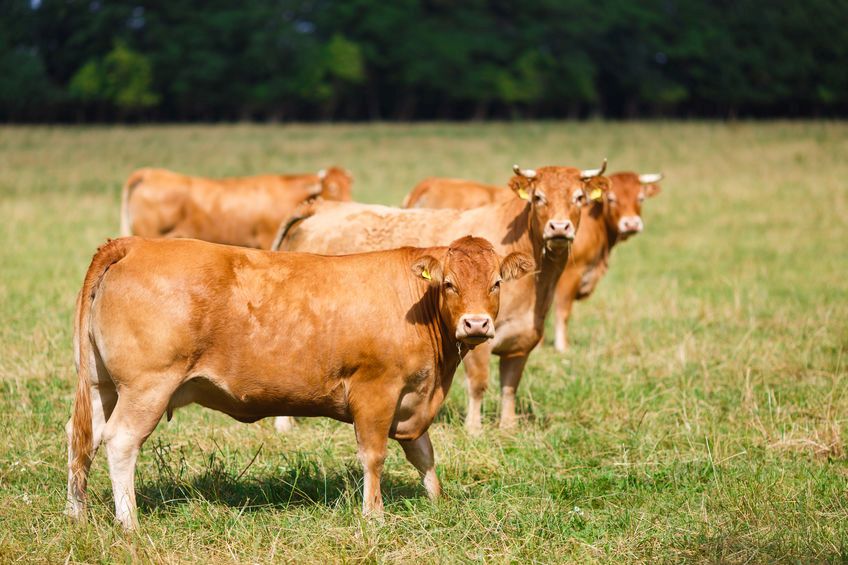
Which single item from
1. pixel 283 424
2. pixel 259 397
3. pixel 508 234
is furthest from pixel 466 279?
pixel 283 424

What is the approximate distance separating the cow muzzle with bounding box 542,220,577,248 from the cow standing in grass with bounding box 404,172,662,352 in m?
2.92

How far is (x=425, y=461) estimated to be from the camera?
5.55 meters

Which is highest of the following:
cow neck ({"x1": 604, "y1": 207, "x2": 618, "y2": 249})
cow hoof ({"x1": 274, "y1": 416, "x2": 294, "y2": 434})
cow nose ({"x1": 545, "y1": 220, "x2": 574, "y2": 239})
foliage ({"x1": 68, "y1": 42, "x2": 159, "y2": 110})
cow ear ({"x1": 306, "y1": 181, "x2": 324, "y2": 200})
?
foliage ({"x1": 68, "y1": 42, "x2": 159, "y2": 110})

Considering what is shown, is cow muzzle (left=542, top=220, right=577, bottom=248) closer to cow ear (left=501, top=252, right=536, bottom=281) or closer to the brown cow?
cow ear (left=501, top=252, right=536, bottom=281)

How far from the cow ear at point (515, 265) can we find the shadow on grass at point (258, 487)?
1397 millimetres

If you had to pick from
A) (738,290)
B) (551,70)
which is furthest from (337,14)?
(738,290)

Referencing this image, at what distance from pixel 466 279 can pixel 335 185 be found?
334 inches

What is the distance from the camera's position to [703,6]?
76812 mm

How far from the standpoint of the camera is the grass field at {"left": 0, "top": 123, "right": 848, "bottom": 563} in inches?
193

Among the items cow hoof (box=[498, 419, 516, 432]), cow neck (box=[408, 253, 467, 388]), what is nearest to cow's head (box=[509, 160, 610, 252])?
cow hoof (box=[498, 419, 516, 432])

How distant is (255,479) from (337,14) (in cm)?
7364

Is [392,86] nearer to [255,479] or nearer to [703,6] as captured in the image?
[703,6]

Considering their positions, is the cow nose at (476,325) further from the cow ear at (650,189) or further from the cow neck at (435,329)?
the cow ear at (650,189)

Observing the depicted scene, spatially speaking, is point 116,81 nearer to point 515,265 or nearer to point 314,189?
point 314,189
